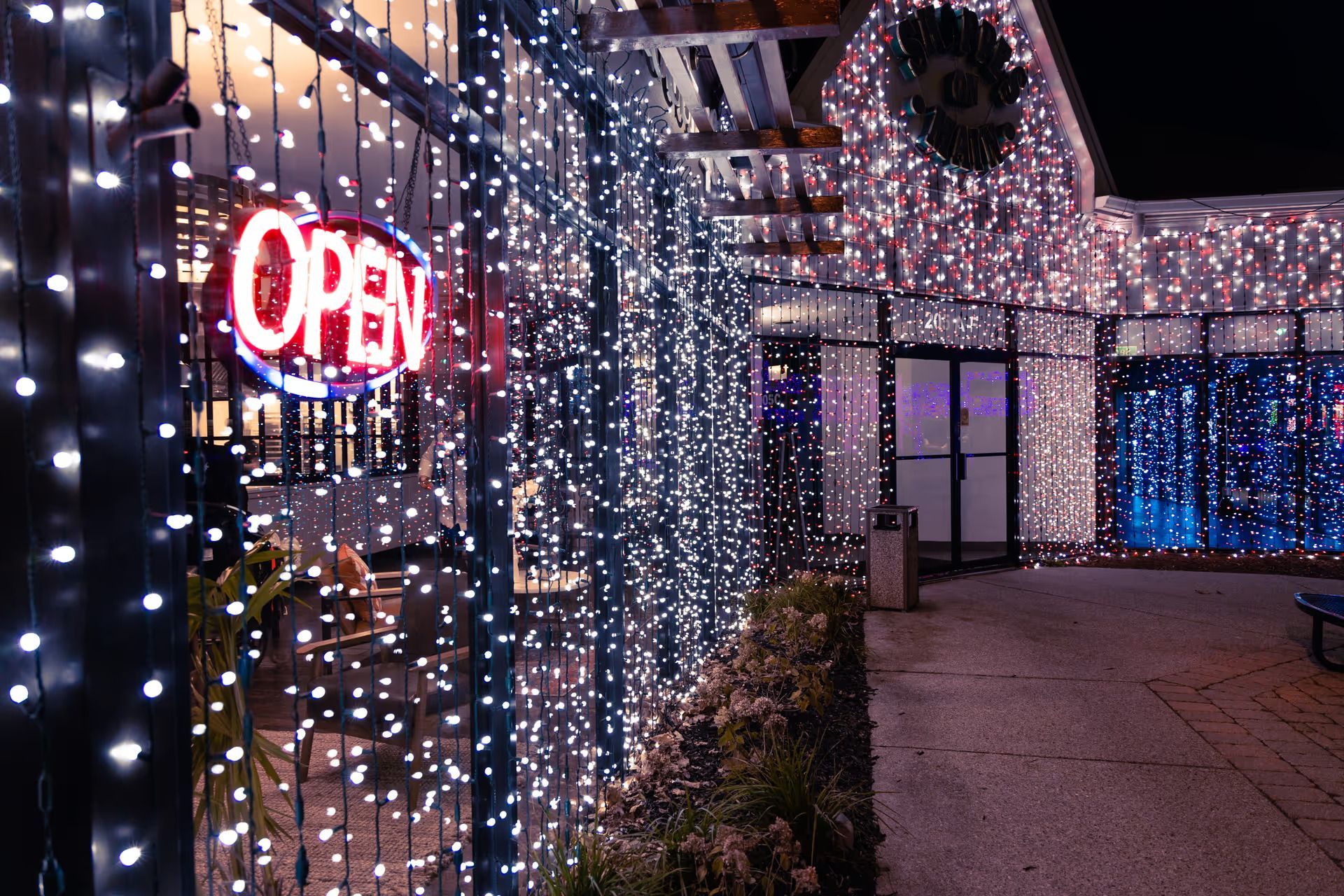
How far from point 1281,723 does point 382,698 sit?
4.70 m

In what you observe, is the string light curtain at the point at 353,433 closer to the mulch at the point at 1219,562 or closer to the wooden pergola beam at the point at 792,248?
the wooden pergola beam at the point at 792,248

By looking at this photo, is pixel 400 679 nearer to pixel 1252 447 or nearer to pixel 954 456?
pixel 954 456

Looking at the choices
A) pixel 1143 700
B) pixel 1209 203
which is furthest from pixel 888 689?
pixel 1209 203

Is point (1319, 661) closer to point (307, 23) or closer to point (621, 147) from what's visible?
point (621, 147)

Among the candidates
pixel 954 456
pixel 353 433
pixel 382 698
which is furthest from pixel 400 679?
pixel 954 456

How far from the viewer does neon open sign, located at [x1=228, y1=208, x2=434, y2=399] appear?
6.62ft

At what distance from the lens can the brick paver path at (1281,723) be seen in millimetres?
3477

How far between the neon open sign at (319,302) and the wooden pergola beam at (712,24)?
137 centimetres

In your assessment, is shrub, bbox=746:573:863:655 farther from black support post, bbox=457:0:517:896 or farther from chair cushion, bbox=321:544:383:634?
black support post, bbox=457:0:517:896

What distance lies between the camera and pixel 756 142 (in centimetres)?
416

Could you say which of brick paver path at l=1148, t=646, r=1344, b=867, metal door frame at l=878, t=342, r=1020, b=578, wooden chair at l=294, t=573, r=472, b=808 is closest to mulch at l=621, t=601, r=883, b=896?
wooden chair at l=294, t=573, r=472, b=808

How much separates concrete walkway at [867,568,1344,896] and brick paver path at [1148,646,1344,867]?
1 cm

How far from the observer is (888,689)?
5035mm

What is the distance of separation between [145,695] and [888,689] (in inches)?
176
